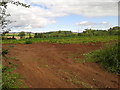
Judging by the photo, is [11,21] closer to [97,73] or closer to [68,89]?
[68,89]

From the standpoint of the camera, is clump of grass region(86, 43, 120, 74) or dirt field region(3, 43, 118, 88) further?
clump of grass region(86, 43, 120, 74)

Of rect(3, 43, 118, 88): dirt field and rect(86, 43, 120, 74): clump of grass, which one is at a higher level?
rect(86, 43, 120, 74): clump of grass

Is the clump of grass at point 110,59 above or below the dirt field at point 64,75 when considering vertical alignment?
above

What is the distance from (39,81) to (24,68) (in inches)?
43.7

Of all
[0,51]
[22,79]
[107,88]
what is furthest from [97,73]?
[0,51]

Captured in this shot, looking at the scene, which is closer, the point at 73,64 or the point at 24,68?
the point at 24,68

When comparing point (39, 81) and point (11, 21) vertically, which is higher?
point (11, 21)

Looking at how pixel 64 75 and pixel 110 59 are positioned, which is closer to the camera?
pixel 64 75

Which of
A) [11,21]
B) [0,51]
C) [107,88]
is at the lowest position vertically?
[107,88]

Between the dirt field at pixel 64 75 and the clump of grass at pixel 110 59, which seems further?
the clump of grass at pixel 110 59

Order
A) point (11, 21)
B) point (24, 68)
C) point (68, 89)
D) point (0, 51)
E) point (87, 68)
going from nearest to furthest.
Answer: point (11, 21), point (0, 51), point (68, 89), point (24, 68), point (87, 68)

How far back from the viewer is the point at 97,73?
664 cm

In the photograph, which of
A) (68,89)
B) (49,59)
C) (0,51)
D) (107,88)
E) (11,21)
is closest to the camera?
(11,21)

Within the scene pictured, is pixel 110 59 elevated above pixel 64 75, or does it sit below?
above
